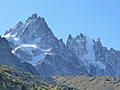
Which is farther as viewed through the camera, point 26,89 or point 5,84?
point 26,89

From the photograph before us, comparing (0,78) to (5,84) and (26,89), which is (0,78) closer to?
(5,84)

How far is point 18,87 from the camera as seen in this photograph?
90.9m

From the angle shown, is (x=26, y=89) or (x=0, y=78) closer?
(x=0, y=78)

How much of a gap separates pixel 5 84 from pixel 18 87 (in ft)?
21.2

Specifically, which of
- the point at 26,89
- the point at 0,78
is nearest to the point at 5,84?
the point at 0,78

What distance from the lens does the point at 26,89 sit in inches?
3750

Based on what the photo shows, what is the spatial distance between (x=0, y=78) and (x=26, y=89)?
1195cm

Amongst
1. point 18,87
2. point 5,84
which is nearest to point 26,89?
point 18,87

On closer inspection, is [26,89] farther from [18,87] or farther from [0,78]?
[0,78]

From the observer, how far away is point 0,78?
8662 centimetres

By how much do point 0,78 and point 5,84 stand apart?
105 inches

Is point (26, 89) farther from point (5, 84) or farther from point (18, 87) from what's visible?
point (5, 84)
